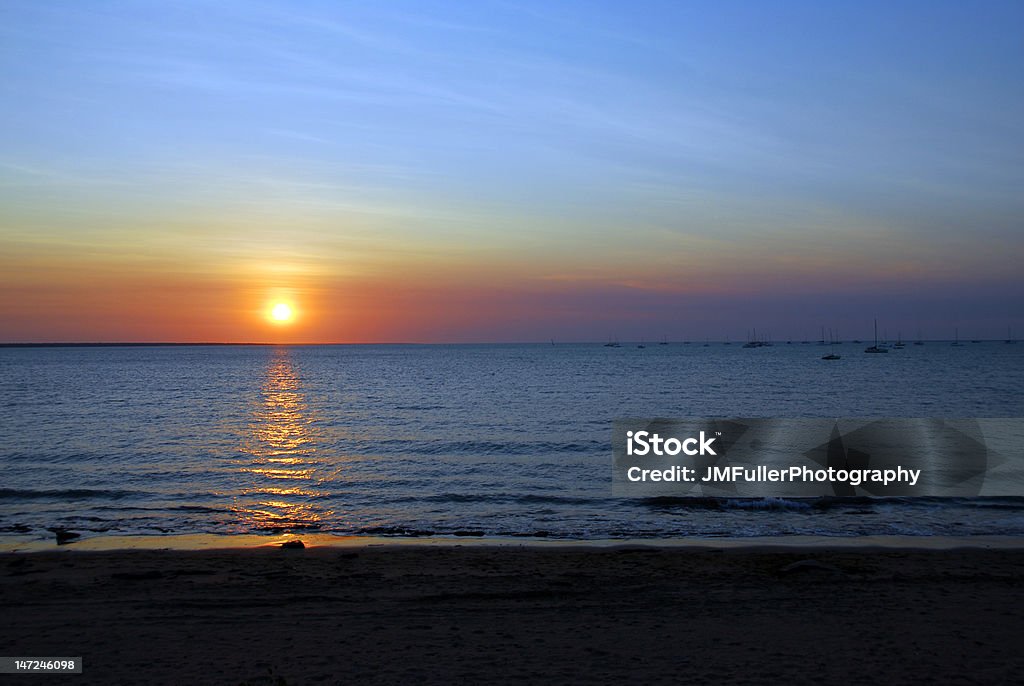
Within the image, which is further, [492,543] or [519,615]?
[492,543]

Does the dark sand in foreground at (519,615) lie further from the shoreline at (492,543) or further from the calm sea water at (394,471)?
the calm sea water at (394,471)

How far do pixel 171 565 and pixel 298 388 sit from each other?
74633 millimetres

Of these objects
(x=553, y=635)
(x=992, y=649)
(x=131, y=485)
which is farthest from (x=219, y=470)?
(x=992, y=649)

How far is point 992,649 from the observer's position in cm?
942

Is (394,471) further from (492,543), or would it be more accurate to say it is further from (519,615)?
(519,615)

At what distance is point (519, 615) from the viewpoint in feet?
36.4

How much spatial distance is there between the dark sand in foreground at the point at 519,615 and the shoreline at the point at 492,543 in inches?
29.6

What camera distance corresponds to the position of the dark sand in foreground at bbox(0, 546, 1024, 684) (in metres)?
8.88

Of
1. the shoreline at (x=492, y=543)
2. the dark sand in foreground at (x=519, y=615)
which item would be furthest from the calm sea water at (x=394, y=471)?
the dark sand in foreground at (x=519, y=615)

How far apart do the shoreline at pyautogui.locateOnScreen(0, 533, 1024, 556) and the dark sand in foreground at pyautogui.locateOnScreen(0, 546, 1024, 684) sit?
0.75 m

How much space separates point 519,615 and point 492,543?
232 inches
